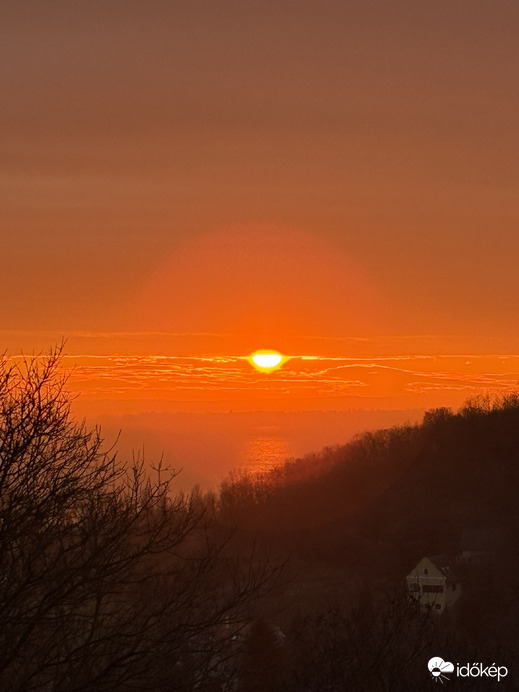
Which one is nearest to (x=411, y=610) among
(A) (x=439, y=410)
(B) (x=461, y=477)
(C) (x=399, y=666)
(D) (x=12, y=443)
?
(C) (x=399, y=666)

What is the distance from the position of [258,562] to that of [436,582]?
39.7m

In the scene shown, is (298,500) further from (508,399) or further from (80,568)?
(80,568)

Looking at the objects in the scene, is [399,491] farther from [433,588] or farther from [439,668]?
[439,668]

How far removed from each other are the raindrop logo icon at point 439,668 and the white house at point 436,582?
43.6 m

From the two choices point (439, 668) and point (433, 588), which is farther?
point (433, 588)

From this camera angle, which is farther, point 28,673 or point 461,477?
point 461,477

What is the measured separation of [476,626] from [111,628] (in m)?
51.1

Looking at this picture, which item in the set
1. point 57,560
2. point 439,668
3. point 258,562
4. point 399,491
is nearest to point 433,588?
point 399,491

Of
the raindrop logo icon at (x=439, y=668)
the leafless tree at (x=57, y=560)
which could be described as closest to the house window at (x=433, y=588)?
A: the raindrop logo icon at (x=439, y=668)

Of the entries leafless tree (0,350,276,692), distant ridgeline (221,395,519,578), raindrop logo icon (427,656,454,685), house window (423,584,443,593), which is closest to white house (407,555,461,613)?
house window (423,584,443,593)

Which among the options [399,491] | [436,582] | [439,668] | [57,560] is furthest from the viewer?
[399,491]

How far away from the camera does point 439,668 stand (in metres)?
24.9

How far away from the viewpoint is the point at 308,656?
33.2m

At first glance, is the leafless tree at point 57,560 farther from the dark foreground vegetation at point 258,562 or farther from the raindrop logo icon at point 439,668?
the raindrop logo icon at point 439,668
